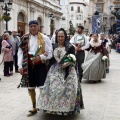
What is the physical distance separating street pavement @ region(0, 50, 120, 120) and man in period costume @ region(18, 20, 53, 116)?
0.63m

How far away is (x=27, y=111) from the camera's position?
547cm

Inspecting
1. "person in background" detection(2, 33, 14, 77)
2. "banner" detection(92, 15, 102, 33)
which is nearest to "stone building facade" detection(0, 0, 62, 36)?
"banner" detection(92, 15, 102, 33)

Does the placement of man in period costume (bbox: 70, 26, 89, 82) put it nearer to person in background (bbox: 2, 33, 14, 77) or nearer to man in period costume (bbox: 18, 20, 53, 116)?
person in background (bbox: 2, 33, 14, 77)

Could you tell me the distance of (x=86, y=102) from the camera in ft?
20.2

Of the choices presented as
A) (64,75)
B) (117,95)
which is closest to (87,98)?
(117,95)

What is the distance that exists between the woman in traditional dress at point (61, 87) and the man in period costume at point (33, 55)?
0.20 meters

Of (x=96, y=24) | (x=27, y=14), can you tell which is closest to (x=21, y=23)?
(x=27, y=14)

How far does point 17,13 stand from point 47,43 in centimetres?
2486

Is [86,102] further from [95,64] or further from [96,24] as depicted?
[96,24]

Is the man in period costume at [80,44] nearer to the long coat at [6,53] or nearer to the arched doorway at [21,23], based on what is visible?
the long coat at [6,53]

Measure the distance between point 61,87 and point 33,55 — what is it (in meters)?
0.77

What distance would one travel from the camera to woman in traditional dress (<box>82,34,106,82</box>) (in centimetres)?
865

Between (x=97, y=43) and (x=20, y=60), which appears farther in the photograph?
(x=97, y=43)

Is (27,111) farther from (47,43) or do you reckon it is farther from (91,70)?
(91,70)
